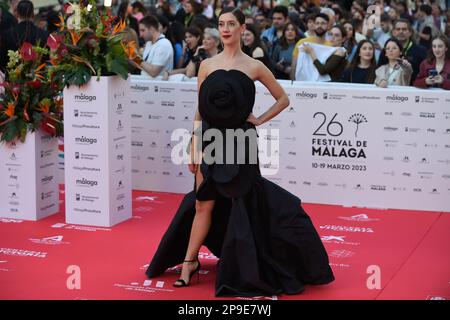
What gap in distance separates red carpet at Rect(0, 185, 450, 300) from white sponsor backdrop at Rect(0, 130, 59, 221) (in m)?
0.14

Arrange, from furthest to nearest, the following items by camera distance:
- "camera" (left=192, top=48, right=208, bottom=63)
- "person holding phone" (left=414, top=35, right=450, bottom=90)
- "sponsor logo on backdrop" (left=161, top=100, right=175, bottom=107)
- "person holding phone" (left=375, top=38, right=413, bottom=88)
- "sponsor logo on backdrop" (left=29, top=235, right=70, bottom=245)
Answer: "camera" (left=192, top=48, right=208, bottom=63) → "person holding phone" (left=375, top=38, right=413, bottom=88) → "sponsor logo on backdrop" (left=161, top=100, right=175, bottom=107) → "person holding phone" (left=414, top=35, right=450, bottom=90) → "sponsor logo on backdrop" (left=29, top=235, right=70, bottom=245)

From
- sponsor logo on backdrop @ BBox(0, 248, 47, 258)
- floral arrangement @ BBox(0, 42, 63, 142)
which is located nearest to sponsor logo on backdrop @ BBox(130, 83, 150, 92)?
floral arrangement @ BBox(0, 42, 63, 142)

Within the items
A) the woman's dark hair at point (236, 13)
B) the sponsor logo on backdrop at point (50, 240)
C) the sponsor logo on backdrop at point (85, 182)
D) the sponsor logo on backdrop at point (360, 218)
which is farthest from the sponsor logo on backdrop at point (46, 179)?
the woman's dark hair at point (236, 13)

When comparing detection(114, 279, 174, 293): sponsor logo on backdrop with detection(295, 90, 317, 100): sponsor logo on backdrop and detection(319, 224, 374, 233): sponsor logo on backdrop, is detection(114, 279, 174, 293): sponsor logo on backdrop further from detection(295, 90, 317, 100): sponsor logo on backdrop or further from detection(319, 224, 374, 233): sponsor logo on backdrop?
detection(295, 90, 317, 100): sponsor logo on backdrop

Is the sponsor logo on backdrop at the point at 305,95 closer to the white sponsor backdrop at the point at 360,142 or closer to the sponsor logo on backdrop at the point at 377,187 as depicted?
the white sponsor backdrop at the point at 360,142

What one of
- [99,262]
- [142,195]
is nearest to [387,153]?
[142,195]

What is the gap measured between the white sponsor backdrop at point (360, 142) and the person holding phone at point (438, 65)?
1.54 ft

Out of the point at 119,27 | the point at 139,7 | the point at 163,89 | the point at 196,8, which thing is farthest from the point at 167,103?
the point at 139,7

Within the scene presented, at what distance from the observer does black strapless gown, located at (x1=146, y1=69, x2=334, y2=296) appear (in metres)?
6.14

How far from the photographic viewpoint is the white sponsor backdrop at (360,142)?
8.99 m

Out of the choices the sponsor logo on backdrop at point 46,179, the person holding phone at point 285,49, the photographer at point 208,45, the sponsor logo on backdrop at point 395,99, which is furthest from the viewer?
the person holding phone at point 285,49

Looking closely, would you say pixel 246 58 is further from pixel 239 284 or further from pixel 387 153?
pixel 387 153

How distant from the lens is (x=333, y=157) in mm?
9297

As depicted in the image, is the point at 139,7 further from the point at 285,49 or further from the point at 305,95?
the point at 305,95
